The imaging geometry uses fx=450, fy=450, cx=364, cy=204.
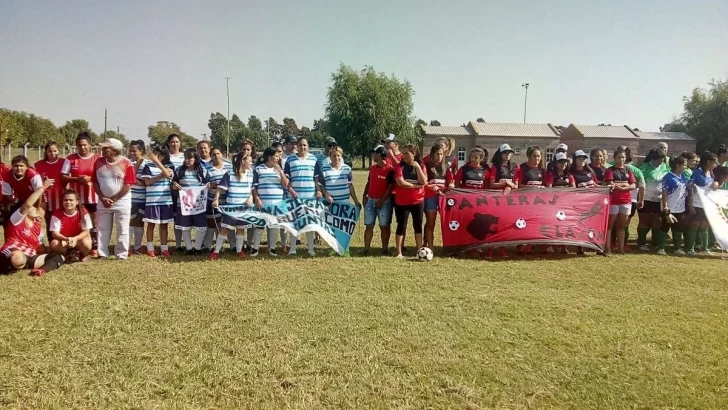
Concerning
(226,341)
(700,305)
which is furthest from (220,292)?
(700,305)

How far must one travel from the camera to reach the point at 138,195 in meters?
7.41

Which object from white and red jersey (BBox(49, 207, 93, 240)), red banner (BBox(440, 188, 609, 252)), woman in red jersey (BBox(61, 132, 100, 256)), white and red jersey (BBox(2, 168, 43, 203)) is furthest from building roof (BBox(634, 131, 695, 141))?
white and red jersey (BBox(2, 168, 43, 203))

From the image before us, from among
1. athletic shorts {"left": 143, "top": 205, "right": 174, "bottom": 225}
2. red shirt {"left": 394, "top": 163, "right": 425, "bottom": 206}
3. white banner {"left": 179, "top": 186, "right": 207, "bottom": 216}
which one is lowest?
athletic shorts {"left": 143, "top": 205, "right": 174, "bottom": 225}

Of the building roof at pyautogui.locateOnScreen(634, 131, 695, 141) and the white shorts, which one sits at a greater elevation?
the building roof at pyautogui.locateOnScreen(634, 131, 695, 141)

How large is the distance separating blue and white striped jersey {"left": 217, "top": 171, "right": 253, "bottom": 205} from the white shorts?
637 cm

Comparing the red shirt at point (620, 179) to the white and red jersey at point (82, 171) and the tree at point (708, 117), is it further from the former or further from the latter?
the tree at point (708, 117)

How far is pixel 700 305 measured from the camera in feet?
17.0

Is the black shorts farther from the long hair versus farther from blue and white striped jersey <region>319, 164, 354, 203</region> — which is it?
the long hair

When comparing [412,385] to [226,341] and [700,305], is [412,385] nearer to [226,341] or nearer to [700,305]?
[226,341]

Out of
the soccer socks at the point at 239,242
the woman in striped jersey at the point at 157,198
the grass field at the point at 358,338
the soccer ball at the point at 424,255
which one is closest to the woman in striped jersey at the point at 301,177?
the soccer socks at the point at 239,242

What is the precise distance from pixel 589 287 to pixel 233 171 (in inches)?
220

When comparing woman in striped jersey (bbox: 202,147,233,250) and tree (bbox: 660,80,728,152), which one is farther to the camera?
tree (bbox: 660,80,728,152)

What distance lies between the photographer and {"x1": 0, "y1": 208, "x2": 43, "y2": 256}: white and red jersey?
242 inches

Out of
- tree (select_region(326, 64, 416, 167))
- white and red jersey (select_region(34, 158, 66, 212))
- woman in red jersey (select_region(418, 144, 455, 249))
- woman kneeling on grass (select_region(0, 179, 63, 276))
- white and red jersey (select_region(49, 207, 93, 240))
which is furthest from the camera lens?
tree (select_region(326, 64, 416, 167))
